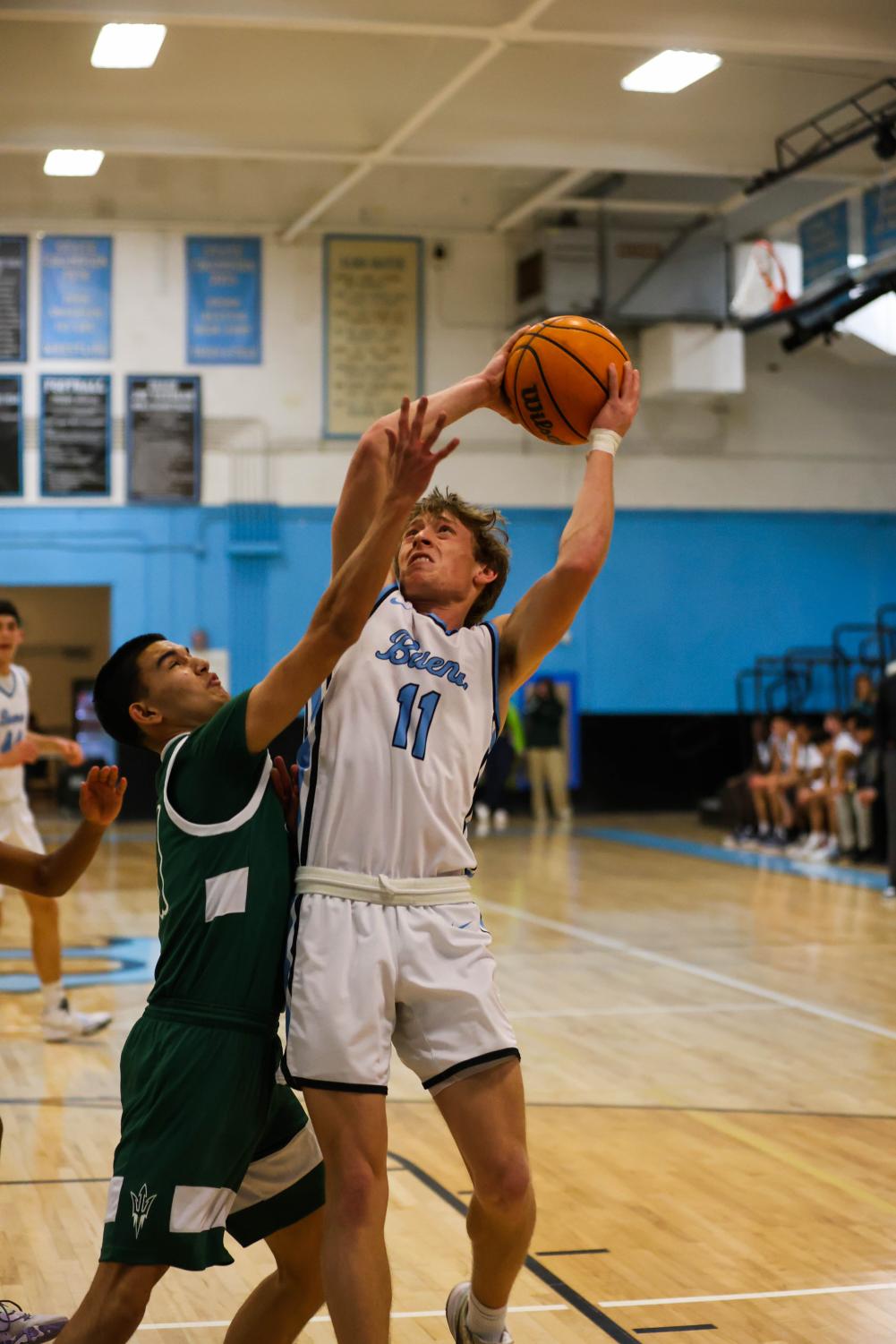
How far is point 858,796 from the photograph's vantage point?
14.2 metres

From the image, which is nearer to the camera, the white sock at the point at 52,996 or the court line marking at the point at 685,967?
the white sock at the point at 52,996

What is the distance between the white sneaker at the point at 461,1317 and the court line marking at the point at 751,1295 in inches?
26.8

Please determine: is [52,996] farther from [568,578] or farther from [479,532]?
[568,578]

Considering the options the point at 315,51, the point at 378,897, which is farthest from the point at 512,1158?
the point at 315,51

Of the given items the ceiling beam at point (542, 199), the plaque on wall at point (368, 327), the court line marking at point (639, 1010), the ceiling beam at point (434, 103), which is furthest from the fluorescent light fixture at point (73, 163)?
the court line marking at point (639, 1010)

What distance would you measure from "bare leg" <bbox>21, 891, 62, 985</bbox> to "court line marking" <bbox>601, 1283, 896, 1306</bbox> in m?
3.74

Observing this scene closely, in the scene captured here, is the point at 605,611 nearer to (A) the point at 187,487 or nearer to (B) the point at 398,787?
(A) the point at 187,487

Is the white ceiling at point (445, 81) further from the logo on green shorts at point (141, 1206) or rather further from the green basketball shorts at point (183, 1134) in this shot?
the logo on green shorts at point (141, 1206)

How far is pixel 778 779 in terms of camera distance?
52.4ft

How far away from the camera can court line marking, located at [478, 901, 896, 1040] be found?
7641 mm

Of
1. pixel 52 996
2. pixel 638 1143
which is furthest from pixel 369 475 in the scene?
pixel 52 996

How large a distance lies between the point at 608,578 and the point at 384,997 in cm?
1699

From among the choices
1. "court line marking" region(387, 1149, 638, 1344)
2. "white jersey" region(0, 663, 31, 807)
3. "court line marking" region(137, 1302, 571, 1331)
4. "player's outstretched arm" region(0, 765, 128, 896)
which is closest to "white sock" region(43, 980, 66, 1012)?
"white jersey" region(0, 663, 31, 807)

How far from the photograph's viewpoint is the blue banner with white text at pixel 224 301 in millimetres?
18516
